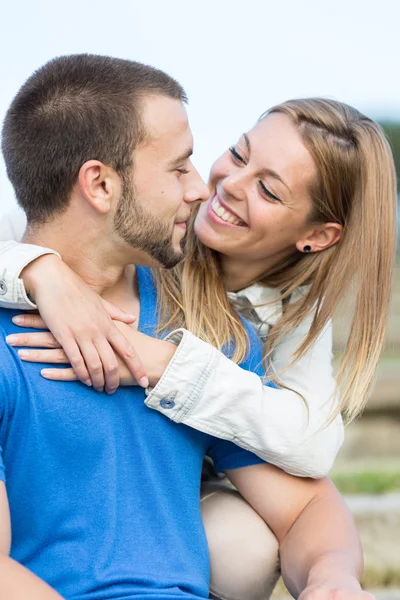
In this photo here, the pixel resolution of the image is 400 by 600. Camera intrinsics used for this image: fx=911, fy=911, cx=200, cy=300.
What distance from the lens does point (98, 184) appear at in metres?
1.78

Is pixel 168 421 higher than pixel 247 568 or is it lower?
higher

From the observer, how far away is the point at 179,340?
187cm

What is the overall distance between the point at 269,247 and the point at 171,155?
23.6 inches

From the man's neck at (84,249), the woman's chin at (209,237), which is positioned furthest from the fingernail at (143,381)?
the woman's chin at (209,237)

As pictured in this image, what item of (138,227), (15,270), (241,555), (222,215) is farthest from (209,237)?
(241,555)

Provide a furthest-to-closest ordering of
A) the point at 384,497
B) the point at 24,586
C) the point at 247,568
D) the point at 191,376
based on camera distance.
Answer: the point at 384,497 → the point at 247,568 → the point at 191,376 → the point at 24,586

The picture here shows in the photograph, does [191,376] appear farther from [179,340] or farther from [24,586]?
[24,586]

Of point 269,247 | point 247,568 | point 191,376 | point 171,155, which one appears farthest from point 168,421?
point 269,247

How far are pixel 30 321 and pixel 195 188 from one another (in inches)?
17.5

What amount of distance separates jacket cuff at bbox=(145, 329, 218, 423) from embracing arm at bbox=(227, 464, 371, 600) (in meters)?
0.29

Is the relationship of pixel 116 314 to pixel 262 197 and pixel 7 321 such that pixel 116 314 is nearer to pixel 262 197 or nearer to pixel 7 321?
pixel 7 321

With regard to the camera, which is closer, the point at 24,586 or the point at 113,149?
the point at 24,586

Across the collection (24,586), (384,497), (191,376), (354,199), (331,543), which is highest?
(354,199)

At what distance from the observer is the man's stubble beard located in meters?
1.79
